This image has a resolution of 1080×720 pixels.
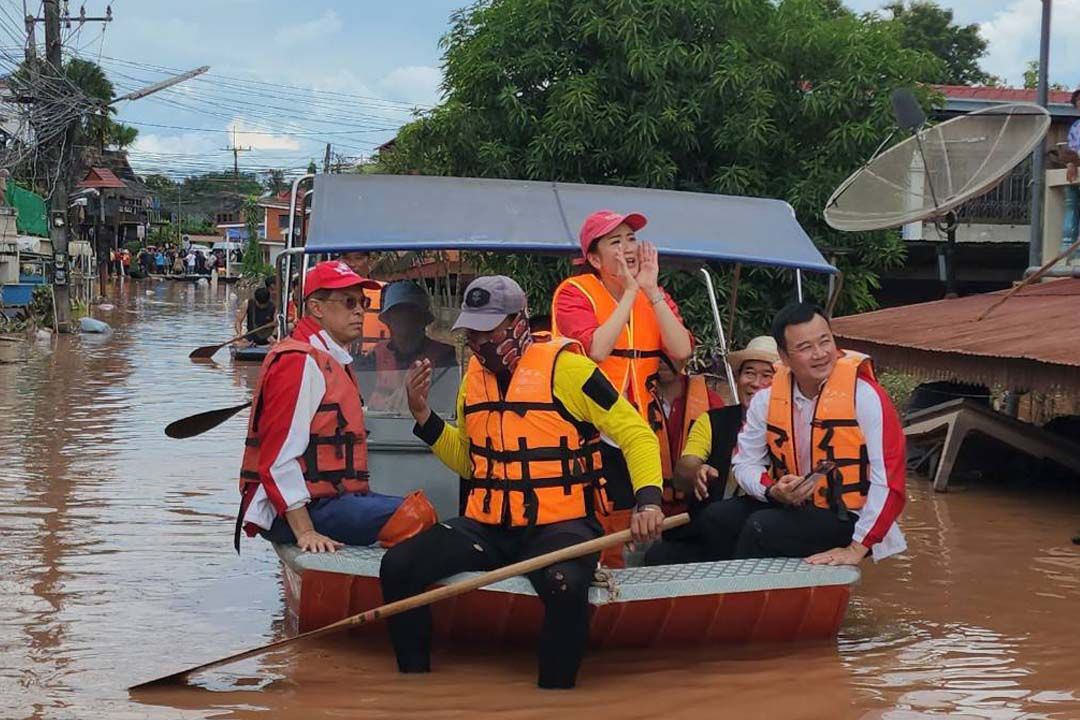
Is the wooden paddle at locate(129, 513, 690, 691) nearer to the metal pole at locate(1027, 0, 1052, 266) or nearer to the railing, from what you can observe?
the metal pole at locate(1027, 0, 1052, 266)

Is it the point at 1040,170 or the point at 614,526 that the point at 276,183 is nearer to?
the point at 1040,170

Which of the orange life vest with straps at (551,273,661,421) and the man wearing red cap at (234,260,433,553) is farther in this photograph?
the orange life vest with straps at (551,273,661,421)

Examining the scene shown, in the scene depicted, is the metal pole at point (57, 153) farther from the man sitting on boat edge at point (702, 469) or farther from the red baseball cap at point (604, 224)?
the red baseball cap at point (604, 224)

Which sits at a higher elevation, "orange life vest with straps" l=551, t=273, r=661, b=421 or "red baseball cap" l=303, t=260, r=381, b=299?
"red baseball cap" l=303, t=260, r=381, b=299

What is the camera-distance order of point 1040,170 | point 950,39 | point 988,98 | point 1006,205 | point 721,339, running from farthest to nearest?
1. point 950,39
2. point 988,98
3. point 1006,205
4. point 1040,170
5. point 721,339

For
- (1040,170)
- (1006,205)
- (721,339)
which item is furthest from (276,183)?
(721,339)

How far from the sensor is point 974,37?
136 feet

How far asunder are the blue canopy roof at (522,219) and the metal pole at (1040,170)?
603cm

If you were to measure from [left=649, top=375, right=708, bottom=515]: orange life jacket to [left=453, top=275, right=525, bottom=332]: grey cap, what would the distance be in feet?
3.70

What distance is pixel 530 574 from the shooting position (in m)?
4.85

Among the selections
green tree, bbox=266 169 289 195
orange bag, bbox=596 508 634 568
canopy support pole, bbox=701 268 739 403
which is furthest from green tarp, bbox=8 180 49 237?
green tree, bbox=266 169 289 195

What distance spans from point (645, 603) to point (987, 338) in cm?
507

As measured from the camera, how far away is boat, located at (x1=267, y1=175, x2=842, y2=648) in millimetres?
5129

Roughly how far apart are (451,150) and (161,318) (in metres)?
17.2
